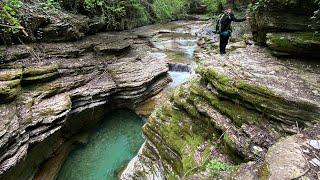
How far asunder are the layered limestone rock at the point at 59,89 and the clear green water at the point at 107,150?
580mm

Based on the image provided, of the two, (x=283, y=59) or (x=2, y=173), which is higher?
(x=283, y=59)

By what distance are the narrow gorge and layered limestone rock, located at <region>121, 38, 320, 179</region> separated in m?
0.03

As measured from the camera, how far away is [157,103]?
13430 millimetres

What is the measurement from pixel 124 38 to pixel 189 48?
3.91m

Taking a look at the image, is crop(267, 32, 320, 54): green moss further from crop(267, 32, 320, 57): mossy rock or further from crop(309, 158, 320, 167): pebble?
crop(309, 158, 320, 167): pebble

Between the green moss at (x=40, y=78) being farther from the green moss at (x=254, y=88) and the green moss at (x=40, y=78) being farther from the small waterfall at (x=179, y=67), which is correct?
the green moss at (x=254, y=88)

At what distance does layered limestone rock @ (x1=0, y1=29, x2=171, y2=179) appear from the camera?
348 inches

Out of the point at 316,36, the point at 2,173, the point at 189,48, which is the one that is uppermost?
the point at 316,36

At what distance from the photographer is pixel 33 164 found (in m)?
9.73

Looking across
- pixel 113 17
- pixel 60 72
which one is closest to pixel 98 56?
pixel 60 72

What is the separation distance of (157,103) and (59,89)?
419 cm

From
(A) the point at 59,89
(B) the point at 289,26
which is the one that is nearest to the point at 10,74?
(A) the point at 59,89

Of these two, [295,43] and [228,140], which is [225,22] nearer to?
[295,43]

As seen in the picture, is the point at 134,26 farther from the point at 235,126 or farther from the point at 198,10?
the point at 235,126
